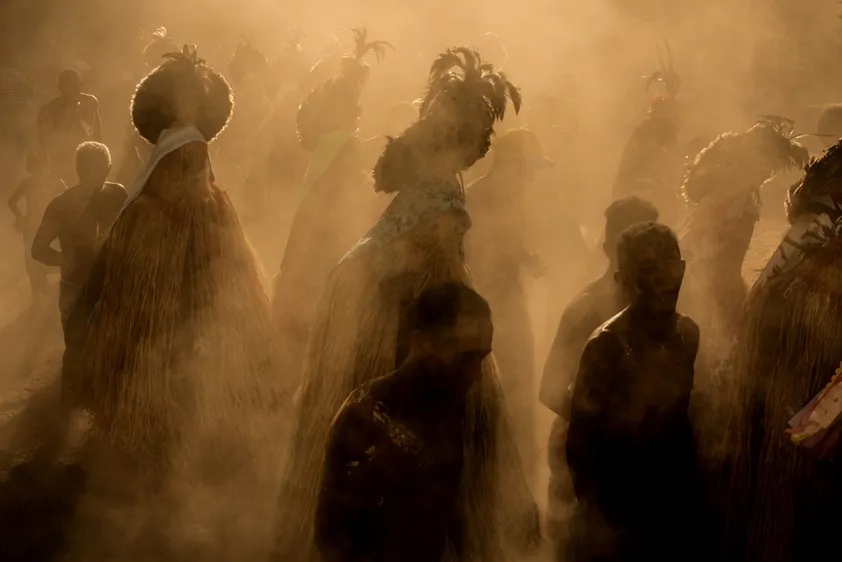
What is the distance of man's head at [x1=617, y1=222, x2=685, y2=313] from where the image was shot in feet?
7.79

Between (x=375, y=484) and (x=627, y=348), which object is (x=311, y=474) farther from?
(x=627, y=348)

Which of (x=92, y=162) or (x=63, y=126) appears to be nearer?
(x=92, y=162)

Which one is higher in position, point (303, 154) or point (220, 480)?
point (303, 154)

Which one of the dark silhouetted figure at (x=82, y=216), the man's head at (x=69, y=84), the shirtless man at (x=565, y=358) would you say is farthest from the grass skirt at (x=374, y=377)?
the man's head at (x=69, y=84)

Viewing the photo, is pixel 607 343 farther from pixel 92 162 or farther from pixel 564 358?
pixel 92 162

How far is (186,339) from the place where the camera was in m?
2.99

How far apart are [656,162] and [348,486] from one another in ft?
16.7

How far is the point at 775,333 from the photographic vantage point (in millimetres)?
2426

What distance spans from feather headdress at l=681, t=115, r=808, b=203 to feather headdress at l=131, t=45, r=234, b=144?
2455mm

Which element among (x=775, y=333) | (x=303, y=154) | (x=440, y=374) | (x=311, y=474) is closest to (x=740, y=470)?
(x=775, y=333)

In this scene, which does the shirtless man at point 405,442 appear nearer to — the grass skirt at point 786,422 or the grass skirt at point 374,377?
the grass skirt at point 374,377

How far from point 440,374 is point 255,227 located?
4.71 meters

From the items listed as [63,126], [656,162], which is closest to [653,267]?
[656,162]

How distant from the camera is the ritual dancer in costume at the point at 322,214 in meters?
4.41
